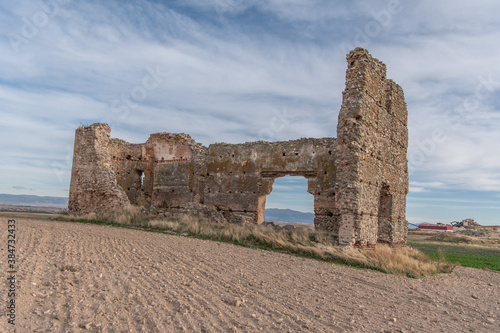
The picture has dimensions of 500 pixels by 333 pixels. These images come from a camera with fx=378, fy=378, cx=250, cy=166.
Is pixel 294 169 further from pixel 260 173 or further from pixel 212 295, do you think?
pixel 212 295

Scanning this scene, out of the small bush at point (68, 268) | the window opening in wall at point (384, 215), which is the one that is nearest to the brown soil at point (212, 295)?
the small bush at point (68, 268)

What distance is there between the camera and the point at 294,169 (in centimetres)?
1755

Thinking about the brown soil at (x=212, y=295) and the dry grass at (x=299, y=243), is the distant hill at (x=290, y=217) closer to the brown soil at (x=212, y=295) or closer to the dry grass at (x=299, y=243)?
the dry grass at (x=299, y=243)

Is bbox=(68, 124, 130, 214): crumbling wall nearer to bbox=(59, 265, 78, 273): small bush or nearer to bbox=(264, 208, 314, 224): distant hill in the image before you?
bbox=(59, 265, 78, 273): small bush

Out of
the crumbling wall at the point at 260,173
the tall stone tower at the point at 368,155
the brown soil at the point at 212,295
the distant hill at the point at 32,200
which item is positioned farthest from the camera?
the distant hill at the point at 32,200

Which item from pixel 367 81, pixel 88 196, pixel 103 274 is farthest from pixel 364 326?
pixel 88 196

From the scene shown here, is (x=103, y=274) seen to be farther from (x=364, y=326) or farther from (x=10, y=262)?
(x=364, y=326)

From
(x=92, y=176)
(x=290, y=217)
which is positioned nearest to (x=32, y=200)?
(x=290, y=217)

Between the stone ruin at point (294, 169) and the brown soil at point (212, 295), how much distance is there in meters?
3.52

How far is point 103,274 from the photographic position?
5.88 metres

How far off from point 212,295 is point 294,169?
12.5m

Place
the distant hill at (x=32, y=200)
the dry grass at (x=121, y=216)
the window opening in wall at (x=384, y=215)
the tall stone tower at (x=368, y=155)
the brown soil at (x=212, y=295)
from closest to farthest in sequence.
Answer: the brown soil at (x=212, y=295) → the tall stone tower at (x=368, y=155) → the window opening in wall at (x=384, y=215) → the dry grass at (x=121, y=216) → the distant hill at (x=32, y=200)

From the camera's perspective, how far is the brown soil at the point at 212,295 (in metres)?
4.31

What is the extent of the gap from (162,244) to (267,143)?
9.59 meters
